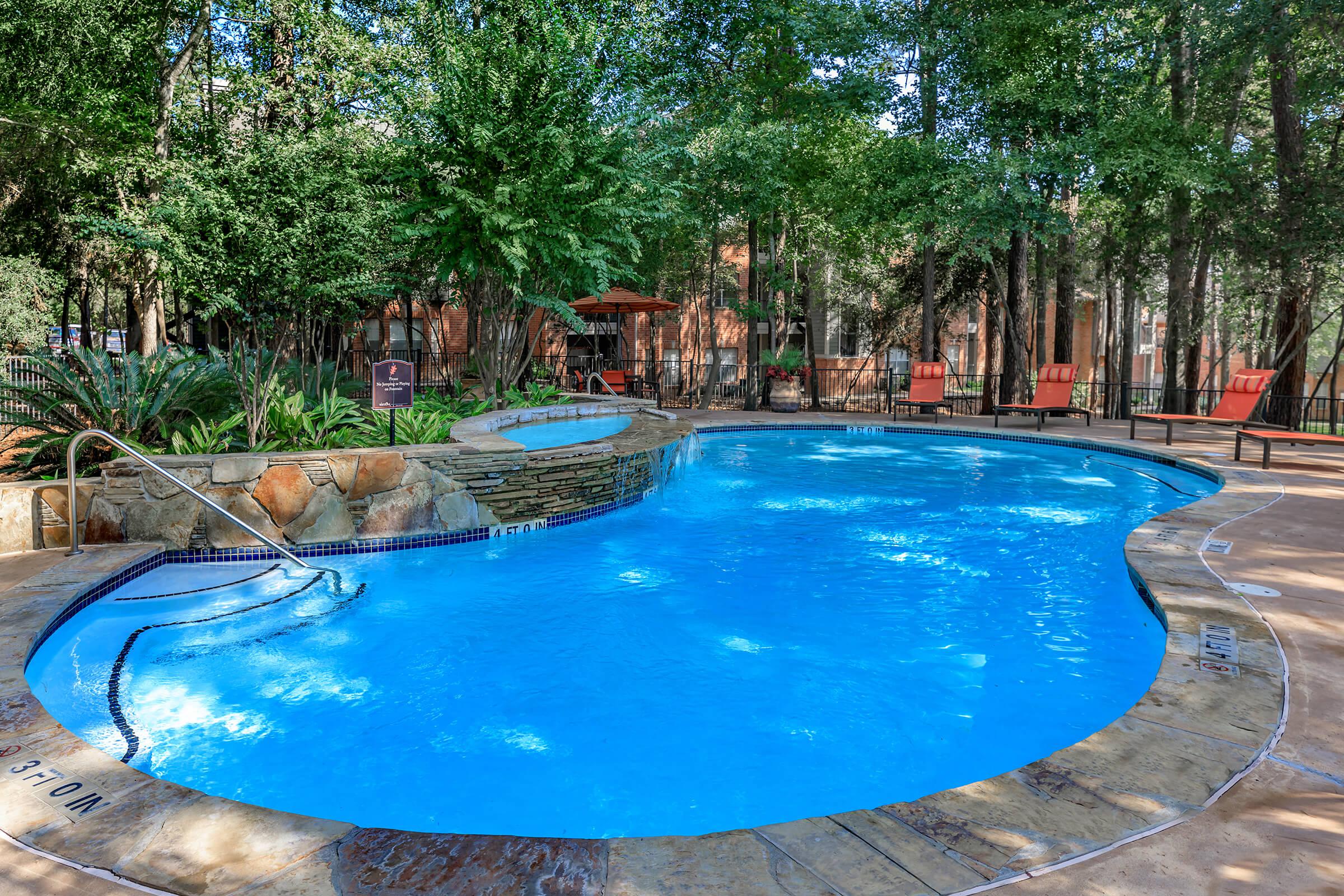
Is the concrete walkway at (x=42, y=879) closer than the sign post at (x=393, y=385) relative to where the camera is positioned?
Yes

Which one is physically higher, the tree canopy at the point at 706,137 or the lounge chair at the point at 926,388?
the tree canopy at the point at 706,137

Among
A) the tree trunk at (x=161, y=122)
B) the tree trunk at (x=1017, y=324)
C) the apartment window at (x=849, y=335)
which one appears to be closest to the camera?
the tree trunk at (x=161, y=122)

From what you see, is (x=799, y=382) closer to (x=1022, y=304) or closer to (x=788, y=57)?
(x=1022, y=304)

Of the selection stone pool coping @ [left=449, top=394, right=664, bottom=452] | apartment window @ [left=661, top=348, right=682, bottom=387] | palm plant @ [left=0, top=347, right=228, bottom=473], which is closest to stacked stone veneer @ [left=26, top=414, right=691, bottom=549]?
stone pool coping @ [left=449, top=394, right=664, bottom=452]

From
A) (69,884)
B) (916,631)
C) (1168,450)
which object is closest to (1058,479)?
(1168,450)

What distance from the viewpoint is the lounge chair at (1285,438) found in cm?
939

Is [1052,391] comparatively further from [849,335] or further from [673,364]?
[673,364]

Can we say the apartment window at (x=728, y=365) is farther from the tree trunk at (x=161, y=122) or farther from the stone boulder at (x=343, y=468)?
the stone boulder at (x=343, y=468)

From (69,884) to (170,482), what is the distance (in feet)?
15.4

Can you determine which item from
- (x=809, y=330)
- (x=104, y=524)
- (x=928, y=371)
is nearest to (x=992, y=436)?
(x=928, y=371)

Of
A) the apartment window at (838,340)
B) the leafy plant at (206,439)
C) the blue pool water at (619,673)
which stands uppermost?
the apartment window at (838,340)

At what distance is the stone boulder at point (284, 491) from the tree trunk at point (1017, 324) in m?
15.1

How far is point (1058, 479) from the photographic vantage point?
10.6 metres

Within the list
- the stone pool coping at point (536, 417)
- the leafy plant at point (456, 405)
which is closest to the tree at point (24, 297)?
the leafy plant at point (456, 405)
